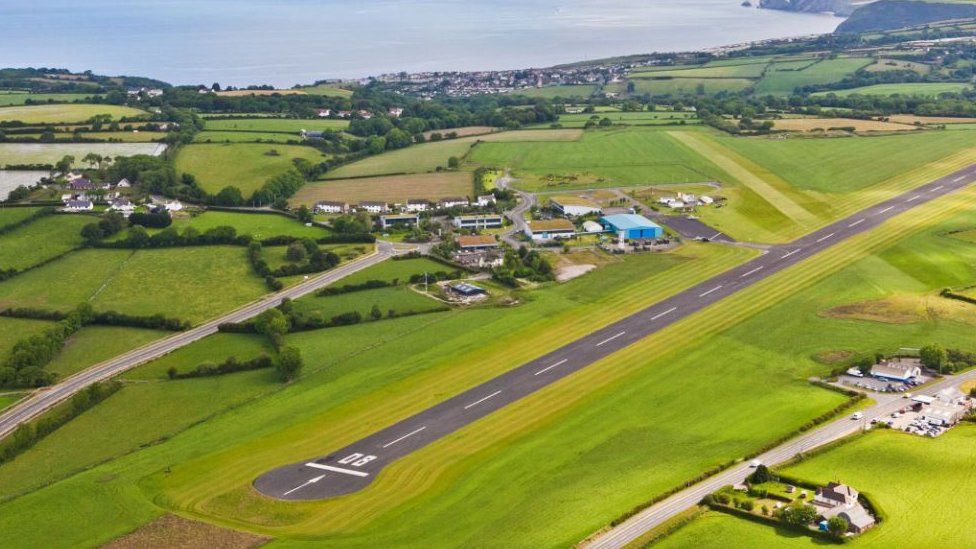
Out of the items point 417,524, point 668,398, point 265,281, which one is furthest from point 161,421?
point 668,398

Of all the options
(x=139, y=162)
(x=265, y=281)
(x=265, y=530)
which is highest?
(x=139, y=162)

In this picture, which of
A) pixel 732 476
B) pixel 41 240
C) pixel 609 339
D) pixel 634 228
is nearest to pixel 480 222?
pixel 634 228

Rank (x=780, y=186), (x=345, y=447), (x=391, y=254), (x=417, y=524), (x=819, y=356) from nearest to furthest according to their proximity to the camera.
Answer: (x=417, y=524) → (x=345, y=447) → (x=819, y=356) → (x=391, y=254) → (x=780, y=186)

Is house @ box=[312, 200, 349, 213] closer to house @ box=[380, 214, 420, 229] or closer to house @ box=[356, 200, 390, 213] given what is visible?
house @ box=[356, 200, 390, 213]

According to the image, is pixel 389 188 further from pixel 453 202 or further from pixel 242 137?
pixel 242 137

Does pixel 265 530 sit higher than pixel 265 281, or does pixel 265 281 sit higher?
pixel 265 281

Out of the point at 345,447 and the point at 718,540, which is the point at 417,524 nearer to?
the point at 345,447

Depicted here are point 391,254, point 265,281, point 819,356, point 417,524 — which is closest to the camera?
point 417,524
